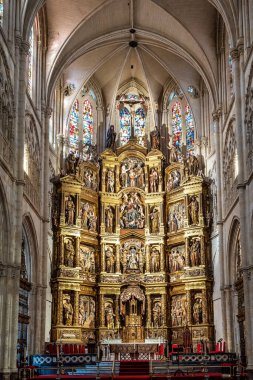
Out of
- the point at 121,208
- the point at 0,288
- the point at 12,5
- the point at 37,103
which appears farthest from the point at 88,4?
the point at 0,288

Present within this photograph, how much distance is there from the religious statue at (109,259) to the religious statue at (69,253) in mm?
2926

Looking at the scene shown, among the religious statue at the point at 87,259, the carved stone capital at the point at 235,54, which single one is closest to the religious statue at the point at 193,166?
the religious statue at the point at 87,259

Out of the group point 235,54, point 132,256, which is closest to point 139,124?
point 132,256

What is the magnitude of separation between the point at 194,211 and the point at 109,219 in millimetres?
6050

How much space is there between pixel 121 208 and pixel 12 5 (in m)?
17.8

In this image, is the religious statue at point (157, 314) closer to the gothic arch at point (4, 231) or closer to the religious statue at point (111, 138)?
the religious statue at point (111, 138)

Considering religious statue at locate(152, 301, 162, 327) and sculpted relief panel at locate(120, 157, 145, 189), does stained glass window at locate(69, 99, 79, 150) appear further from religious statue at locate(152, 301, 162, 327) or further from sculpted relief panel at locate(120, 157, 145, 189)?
religious statue at locate(152, 301, 162, 327)

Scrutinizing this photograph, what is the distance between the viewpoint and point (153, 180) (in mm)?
42219

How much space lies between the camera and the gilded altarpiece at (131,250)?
37750 mm

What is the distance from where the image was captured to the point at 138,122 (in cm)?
4553

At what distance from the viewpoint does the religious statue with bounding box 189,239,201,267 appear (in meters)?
38.5

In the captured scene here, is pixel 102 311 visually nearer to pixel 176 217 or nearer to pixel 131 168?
pixel 176 217

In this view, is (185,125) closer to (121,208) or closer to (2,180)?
(121,208)

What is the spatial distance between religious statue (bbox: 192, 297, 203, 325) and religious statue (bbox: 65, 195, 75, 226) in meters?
9.42
